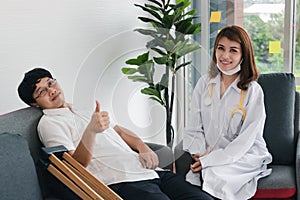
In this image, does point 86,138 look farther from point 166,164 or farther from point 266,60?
point 266,60

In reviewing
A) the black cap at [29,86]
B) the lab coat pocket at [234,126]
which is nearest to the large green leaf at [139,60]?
the black cap at [29,86]

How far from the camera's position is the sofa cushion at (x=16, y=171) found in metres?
1.72

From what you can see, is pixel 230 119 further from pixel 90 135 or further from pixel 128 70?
pixel 90 135

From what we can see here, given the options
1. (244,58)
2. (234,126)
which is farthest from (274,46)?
(234,126)

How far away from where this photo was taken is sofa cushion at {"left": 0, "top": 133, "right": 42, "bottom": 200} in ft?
5.65

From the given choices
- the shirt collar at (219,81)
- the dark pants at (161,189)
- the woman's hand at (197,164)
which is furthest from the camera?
the shirt collar at (219,81)

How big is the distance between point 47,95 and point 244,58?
103 cm

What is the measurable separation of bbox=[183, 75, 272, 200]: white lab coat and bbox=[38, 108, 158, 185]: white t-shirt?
41cm

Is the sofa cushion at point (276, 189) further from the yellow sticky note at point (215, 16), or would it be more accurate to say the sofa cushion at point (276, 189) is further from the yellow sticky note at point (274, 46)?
the yellow sticky note at point (215, 16)

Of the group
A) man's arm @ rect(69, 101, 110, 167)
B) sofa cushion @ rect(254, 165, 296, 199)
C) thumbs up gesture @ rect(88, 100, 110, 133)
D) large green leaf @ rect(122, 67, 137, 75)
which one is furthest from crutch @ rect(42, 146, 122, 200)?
sofa cushion @ rect(254, 165, 296, 199)

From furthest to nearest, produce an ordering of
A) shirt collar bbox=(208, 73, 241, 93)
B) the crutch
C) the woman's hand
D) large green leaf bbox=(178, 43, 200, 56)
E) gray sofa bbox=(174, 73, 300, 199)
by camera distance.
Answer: gray sofa bbox=(174, 73, 300, 199)
shirt collar bbox=(208, 73, 241, 93)
the woman's hand
large green leaf bbox=(178, 43, 200, 56)
the crutch

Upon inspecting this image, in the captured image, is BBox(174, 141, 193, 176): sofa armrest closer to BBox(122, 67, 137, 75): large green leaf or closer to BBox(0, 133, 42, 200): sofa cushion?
BBox(122, 67, 137, 75): large green leaf

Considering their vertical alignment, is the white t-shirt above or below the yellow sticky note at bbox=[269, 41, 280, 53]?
below

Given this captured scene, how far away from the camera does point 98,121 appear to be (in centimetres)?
199
